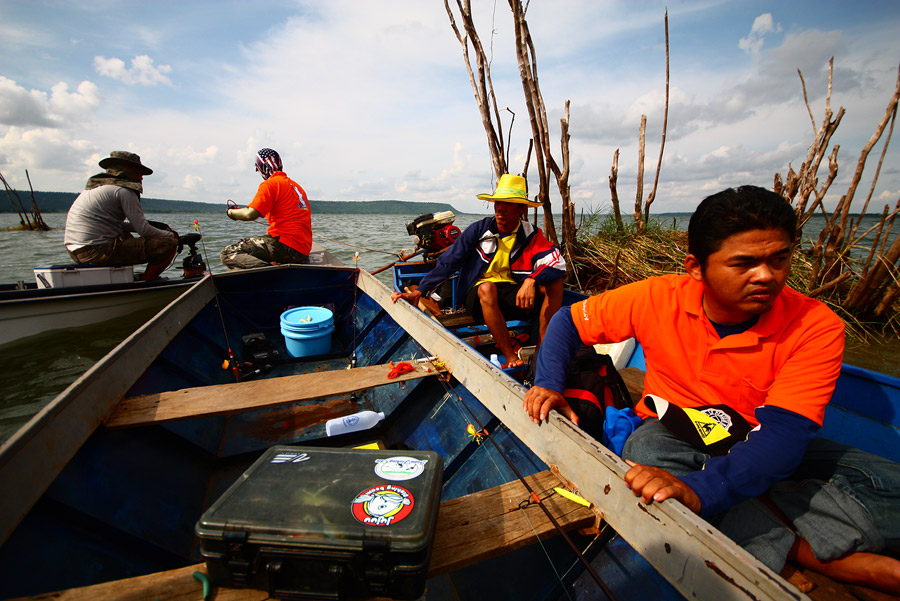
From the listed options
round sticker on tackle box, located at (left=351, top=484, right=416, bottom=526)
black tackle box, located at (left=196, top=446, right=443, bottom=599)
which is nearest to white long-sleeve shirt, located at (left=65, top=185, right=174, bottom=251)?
black tackle box, located at (left=196, top=446, right=443, bottom=599)

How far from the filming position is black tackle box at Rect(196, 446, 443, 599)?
3.60ft

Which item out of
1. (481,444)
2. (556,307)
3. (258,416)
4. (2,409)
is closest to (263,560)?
(481,444)

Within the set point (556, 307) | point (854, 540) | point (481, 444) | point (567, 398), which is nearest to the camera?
point (854, 540)

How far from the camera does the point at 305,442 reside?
3.07m

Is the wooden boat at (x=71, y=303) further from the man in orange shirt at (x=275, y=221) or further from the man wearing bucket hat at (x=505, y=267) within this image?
the man wearing bucket hat at (x=505, y=267)

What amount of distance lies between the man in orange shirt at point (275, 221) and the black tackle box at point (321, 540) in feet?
17.5

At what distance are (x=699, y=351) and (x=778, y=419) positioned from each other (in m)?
0.41

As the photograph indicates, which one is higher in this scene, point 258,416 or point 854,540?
point 854,540

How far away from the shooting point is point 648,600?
1292 mm

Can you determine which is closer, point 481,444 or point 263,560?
point 263,560

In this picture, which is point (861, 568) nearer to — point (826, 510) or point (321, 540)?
point (826, 510)

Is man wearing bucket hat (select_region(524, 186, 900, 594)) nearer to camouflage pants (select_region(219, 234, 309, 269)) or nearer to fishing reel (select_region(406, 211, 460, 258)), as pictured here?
fishing reel (select_region(406, 211, 460, 258))

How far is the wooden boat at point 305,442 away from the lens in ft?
4.03

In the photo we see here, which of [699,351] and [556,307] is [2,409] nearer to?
[556,307]
